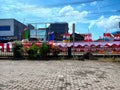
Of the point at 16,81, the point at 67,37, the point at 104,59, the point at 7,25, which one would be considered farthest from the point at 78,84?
the point at 7,25

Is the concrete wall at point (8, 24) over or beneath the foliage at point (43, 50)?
over

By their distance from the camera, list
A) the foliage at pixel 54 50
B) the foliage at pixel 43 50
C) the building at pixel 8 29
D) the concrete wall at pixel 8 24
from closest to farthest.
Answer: the foliage at pixel 43 50
the foliage at pixel 54 50
the building at pixel 8 29
the concrete wall at pixel 8 24

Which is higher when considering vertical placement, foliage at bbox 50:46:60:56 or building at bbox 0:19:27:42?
building at bbox 0:19:27:42

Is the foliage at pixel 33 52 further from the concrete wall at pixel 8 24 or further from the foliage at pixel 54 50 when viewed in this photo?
the concrete wall at pixel 8 24

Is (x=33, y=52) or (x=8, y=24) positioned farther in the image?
(x=8, y=24)

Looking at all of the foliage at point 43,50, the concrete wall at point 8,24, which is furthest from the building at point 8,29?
the foliage at point 43,50

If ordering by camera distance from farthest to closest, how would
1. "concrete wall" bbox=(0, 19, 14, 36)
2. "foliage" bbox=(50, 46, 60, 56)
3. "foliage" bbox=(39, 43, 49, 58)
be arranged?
"concrete wall" bbox=(0, 19, 14, 36) < "foliage" bbox=(50, 46, 60, 56) < "foliage" bbox=(39, 43, 49, 58)

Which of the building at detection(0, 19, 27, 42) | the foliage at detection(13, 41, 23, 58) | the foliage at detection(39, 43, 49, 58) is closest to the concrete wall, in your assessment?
the building at detection(0, 19, 27, 42)

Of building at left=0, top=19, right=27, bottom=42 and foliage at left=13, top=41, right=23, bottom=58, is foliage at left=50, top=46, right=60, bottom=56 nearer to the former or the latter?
foliage at left=13, top=41, right=23, bottom=58

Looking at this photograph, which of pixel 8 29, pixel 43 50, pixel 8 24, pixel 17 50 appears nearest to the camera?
pixel 43 50

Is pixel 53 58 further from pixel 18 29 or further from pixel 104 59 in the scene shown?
pixel 18 29

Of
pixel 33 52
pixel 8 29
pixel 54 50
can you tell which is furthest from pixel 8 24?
pixel 54 50

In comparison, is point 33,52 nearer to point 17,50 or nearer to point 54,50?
point 17,50

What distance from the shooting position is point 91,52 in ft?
71.2
